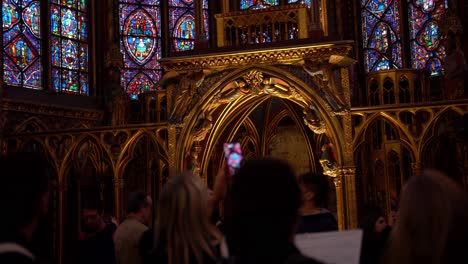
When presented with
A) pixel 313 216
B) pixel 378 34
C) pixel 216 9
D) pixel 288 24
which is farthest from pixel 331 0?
pixel 313 216

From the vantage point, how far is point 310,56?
10.3m

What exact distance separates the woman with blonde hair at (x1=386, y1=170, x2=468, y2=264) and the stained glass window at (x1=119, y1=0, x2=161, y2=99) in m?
15.2

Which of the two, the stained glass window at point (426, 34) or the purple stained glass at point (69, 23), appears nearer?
the stained glass window at point (426, 34)

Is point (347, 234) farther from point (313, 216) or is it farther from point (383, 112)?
point (383, 112)

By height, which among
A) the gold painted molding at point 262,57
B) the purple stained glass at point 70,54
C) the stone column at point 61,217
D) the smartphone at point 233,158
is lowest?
the stone column at point 61,217

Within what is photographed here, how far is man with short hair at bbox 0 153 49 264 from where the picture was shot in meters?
2.79

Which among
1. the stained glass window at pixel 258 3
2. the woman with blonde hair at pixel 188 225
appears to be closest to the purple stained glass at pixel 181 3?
the stained glass window at pixel 258 3

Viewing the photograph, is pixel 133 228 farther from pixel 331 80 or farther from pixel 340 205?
pixel 331 80

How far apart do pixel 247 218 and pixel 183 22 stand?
16171 millimetres

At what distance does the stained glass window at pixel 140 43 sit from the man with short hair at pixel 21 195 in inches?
572

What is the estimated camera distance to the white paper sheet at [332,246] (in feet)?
10.9

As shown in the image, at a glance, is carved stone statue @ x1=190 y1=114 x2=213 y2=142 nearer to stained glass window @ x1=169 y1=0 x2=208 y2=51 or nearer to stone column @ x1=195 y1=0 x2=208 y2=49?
stone column @ x1=195 y1=0 x2=208 y2=49

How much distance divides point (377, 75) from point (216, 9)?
584 centimetres

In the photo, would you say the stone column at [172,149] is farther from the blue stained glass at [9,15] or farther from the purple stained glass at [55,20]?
the purple stained glass at [55,20]
